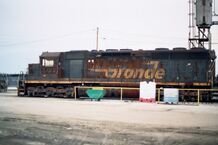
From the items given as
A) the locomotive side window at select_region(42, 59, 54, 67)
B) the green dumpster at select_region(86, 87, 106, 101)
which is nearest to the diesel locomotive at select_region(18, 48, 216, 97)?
the locomotive side window at select_region(42, 59, 54, 67)

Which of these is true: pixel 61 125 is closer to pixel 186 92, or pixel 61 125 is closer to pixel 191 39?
pixel 186 92

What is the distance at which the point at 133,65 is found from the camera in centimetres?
2631

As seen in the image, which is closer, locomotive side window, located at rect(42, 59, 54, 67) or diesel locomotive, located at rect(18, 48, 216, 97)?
diesel locomotive, located at rect(18, 48, 216, 97)

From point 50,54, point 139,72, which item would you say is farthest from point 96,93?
point 50,54

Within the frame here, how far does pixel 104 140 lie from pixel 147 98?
49.7ft

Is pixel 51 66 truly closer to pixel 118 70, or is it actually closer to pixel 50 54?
pixel 50 54

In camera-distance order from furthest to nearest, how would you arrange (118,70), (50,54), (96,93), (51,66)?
(50,54)
(51,66)
(118,70)
(96,93)

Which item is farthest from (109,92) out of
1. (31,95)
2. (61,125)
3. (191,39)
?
(61,125)

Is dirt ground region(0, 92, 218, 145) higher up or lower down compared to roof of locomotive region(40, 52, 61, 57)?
lower down

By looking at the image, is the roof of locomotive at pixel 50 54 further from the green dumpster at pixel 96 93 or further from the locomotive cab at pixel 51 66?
the green dumpster at pixel 96 93

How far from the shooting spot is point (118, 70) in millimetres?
26609

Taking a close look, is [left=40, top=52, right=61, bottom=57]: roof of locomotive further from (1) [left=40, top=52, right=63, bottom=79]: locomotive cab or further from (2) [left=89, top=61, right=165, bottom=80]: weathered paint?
(2) [left=89, top=61, right=165, bottom=80]: weathered paint

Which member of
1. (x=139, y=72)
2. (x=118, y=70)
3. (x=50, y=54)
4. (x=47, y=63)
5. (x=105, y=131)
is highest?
(x=50, y=54)

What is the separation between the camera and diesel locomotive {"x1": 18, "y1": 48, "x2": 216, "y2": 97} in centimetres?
2486
